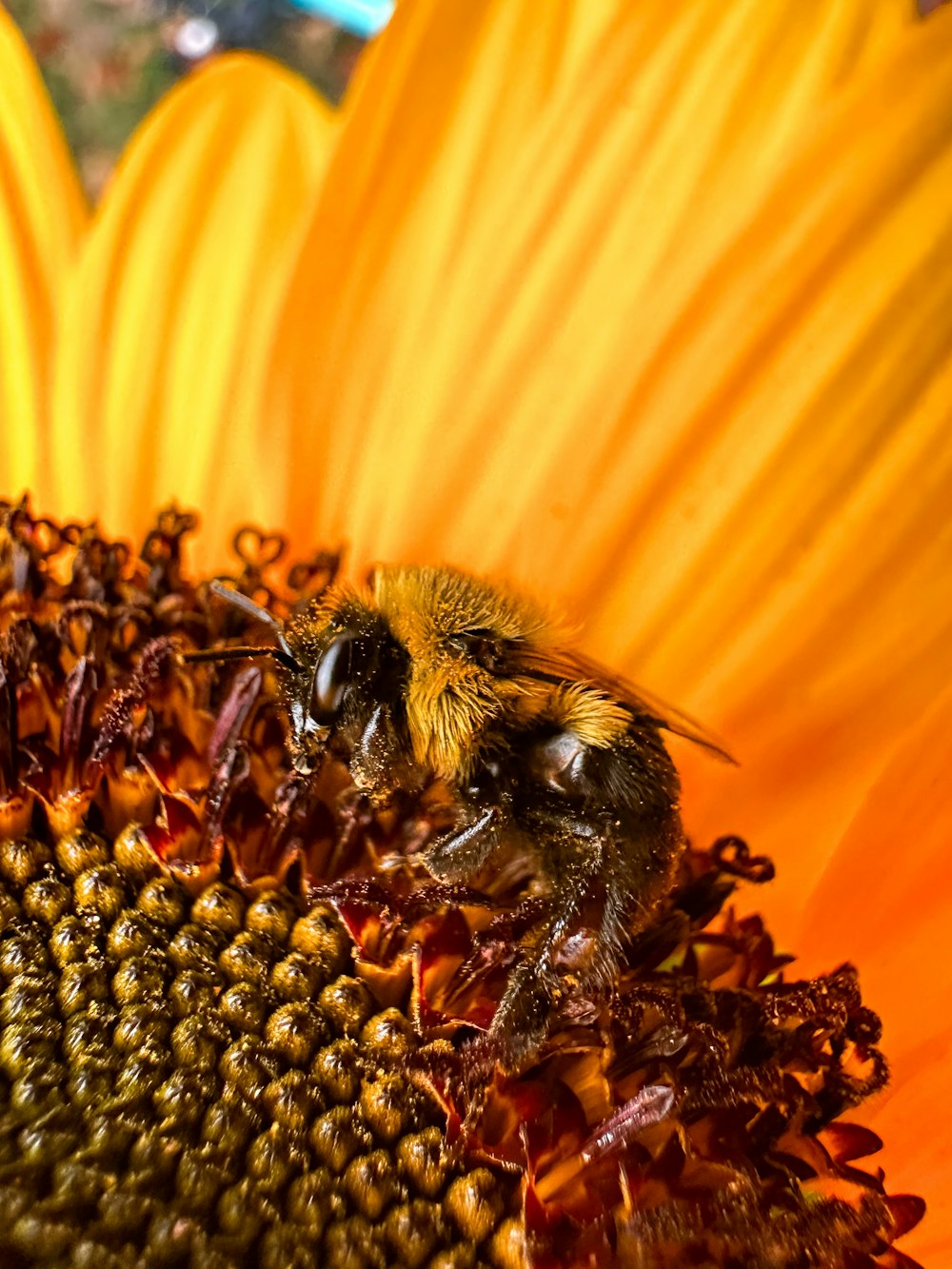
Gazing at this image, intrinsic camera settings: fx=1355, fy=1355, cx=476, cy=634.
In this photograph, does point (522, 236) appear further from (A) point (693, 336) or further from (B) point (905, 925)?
(B) point (905, 925)

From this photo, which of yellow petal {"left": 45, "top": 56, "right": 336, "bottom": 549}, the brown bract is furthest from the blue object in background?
the brown bract

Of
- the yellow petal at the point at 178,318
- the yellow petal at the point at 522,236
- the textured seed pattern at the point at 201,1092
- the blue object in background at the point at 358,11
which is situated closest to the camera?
the textured seed pattern at the point at 201,1092

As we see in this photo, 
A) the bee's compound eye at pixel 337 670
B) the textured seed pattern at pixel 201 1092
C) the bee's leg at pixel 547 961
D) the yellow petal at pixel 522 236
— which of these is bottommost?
the textured seed pattern at pixel 201 1092

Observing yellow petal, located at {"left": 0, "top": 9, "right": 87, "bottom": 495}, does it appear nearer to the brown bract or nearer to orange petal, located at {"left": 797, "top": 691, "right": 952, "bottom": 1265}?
the brown bract

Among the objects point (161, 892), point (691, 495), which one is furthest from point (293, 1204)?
point (691, 495)

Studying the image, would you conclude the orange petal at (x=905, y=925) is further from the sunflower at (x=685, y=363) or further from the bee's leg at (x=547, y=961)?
the bee's leg at (x=547, y=961)

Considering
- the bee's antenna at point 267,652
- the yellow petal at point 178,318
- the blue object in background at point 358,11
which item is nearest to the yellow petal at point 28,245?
the yellow petal at point 178,318

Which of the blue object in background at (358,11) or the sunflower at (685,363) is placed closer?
the sunflower at (685,363)
